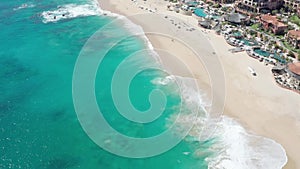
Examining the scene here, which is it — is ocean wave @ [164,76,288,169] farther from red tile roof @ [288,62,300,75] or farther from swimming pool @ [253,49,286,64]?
swimming pool @ [253,49,286,64]

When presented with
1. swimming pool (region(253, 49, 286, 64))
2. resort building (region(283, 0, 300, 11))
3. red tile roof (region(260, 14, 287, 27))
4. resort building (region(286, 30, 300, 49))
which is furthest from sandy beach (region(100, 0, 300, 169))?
resort building (region(283, 0, 300, 11))

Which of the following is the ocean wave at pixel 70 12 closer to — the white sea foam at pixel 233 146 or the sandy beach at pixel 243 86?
the sandy beach at pixel 243 86

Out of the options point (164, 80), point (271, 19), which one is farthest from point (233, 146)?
point (271, 19)

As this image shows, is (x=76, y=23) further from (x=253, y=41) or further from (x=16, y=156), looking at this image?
(x=16, y=156)

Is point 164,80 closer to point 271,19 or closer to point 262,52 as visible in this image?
point 262,52

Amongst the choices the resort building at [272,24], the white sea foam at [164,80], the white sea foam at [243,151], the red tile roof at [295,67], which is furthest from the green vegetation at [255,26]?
the white sea foam at [243,151]
